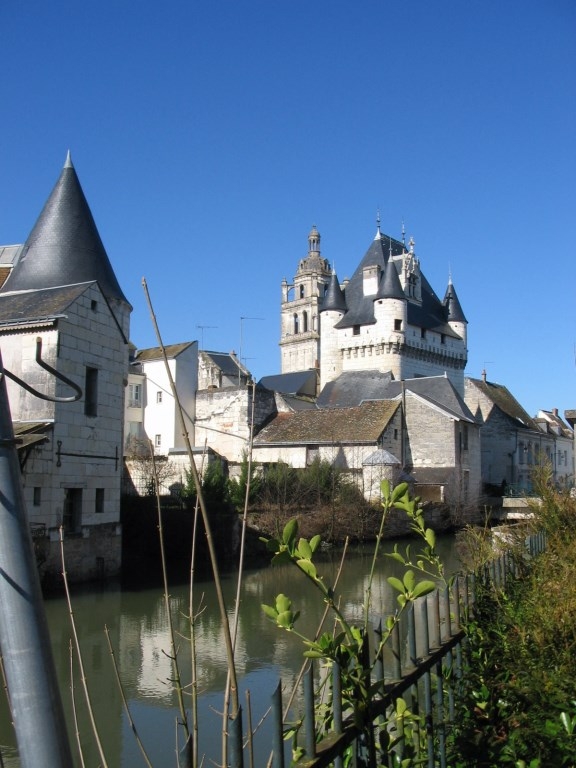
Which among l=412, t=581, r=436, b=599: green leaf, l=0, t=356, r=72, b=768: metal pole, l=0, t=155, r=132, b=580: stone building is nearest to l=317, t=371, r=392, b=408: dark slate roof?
l=0, t=155, r=132, b=580: stone building

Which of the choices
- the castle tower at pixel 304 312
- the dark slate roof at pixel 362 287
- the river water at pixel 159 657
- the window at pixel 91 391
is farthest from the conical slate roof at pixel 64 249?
the castle tower at pixel 304 312

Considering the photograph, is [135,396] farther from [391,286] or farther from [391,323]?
[391,286]

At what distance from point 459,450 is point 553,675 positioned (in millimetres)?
29605

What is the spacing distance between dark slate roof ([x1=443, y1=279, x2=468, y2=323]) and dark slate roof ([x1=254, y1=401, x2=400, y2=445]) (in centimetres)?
2187

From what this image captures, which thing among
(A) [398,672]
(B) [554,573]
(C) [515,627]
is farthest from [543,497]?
(A) [398,672]

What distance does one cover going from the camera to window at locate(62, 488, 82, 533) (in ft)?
47.3

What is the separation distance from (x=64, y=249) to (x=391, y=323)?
29.6 metres

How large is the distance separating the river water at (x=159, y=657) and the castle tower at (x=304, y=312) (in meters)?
51.5

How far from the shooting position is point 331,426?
30250mm

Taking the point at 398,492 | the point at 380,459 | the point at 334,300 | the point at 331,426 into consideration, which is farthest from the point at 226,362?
the point at 398,492

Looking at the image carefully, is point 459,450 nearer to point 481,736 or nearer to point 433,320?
point 433,320

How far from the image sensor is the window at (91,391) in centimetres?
1516

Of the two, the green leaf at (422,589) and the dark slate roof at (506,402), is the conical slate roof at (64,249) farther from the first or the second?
the dark slate roof at (506,402)

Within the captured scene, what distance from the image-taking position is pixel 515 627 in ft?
12.3
